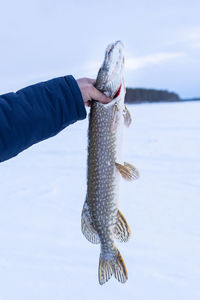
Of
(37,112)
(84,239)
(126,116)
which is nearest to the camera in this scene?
(37,112)

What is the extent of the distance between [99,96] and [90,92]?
65 millimetres

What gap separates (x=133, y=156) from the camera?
7.15 metres

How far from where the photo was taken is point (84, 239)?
3543 millimetres

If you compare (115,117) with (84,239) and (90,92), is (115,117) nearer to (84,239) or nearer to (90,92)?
(90,92)

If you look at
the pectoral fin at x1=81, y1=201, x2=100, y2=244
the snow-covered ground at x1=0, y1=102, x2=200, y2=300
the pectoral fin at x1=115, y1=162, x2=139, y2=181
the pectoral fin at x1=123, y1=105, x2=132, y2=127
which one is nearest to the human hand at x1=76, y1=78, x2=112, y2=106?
the pectoral fin at x1=123, y1=105, x2=132, y2=127

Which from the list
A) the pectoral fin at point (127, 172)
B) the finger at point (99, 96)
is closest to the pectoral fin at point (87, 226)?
the pectoral fin at point (127, 172)

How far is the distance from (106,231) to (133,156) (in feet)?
16.8

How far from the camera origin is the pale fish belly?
6.67 feet

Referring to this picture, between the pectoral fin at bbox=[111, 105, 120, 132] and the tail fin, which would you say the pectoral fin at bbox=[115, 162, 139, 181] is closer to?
the pectoral fin at bbox=[111, 105, 120, 132]

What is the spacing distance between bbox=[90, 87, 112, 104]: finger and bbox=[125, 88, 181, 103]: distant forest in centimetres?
3582

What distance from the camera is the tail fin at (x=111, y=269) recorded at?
6.81 feet

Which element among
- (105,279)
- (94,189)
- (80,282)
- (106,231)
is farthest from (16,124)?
(80,282)

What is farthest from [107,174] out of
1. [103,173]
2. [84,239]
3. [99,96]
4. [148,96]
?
[148,96]

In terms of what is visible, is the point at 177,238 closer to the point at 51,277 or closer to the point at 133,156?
the point at 51,277
